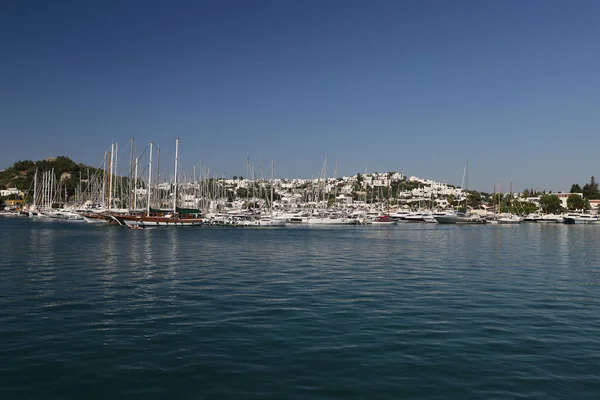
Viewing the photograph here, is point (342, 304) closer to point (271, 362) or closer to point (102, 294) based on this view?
point (271, 362)

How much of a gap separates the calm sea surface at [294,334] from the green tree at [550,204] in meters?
172

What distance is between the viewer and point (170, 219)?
79250 millimetres

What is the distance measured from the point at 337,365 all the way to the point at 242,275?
50.2ft

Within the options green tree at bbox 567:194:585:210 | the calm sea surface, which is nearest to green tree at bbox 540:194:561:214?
green tree at bbox 567:194:585:210

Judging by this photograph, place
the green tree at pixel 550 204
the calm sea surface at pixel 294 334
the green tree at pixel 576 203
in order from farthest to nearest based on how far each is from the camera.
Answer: the green tree at pixel 576 203, the green tree at pixel 550 204, the calm sea surface at pixel 294 334

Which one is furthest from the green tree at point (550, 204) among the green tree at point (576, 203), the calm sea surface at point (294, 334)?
the calm sea surface at point (294, 334)

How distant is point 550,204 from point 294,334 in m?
192

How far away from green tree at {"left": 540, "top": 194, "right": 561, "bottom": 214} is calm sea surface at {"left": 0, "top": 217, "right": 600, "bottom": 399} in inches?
6773

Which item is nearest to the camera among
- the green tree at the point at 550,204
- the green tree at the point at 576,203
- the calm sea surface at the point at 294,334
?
the calm sea surface at the point at 294,334

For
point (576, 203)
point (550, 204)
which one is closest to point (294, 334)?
point (550, 204)

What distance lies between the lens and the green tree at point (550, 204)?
180 metres

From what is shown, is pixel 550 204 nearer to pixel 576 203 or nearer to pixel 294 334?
pixel 576 203

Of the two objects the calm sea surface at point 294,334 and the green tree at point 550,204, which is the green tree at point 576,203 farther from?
the calm sea surface at point 294,334

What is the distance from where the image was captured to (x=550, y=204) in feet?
591
